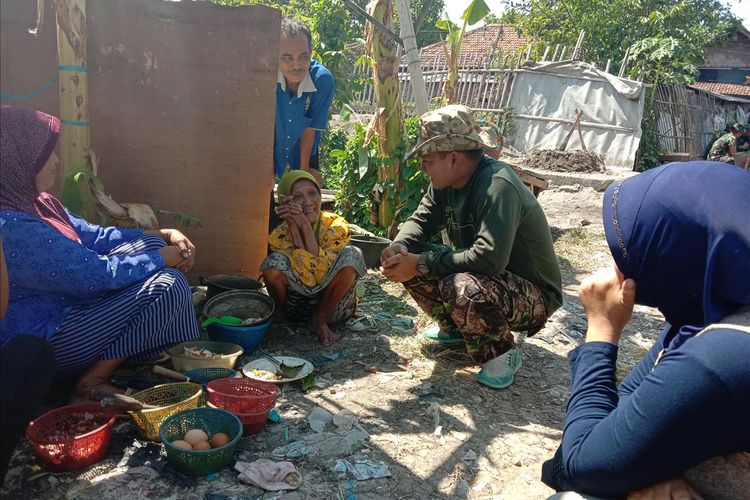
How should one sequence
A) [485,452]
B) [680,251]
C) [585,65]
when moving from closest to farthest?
1. [680,251]
2. [485,452]
3. [585,65]

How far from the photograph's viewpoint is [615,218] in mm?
1686

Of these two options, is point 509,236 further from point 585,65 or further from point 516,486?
point 585,65

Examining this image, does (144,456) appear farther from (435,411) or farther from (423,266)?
(423,266)

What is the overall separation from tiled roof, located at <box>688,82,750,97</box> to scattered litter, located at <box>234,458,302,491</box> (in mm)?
24127

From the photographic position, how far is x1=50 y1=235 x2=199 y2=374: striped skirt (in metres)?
2.68

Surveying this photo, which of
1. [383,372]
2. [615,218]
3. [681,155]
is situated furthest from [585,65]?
[615,218]

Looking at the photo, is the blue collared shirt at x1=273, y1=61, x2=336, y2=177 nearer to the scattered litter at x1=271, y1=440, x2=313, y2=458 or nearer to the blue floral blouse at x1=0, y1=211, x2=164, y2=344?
the blue floral blouse at x1=0, y1=211, x2=164, y2=344

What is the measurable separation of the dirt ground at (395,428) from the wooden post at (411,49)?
1932 millimetres

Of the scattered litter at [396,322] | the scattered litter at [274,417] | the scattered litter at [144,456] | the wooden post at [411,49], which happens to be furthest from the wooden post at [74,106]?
the wooden post at [411,49]

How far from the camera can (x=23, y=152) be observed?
249cm

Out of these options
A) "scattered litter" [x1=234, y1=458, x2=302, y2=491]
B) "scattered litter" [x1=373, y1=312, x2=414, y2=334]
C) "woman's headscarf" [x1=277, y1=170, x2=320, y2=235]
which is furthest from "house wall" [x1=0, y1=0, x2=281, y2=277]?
"scattered litter" [x1=234, y1=458, x2=302, y2=491]

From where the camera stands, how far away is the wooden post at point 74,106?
3.53 m

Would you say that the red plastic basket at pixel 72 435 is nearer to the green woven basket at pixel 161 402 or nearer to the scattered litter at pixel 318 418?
the green woven basket at pixel 161 402

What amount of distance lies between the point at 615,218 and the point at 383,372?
2.21 meters
